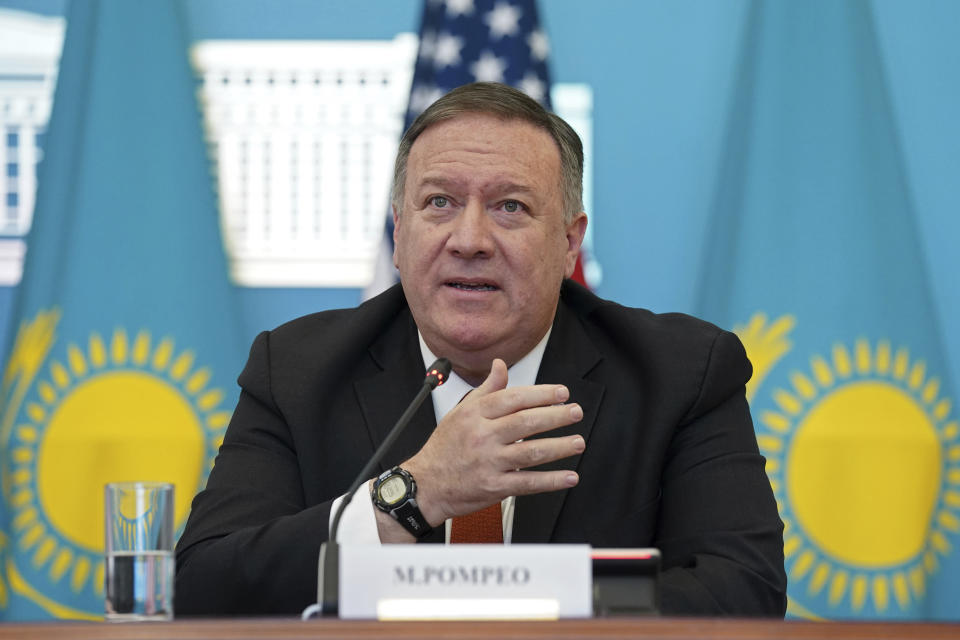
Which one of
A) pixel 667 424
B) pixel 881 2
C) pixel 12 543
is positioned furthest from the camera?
pixel 881 2

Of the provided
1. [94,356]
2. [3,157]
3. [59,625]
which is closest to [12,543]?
[94,356]

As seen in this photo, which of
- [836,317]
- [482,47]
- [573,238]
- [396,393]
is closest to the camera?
[396,393]

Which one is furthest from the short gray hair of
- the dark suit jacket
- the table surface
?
the table surface

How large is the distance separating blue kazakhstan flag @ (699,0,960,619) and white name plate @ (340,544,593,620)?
256 centimetres

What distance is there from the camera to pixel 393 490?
225 cm

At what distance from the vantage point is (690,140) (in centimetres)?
420

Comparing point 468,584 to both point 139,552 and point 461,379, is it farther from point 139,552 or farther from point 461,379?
point 461,379

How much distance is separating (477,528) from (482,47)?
2164 mm

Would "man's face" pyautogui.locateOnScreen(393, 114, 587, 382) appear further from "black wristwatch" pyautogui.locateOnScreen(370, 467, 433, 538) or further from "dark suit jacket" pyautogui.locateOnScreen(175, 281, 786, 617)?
"black wristwatch" pyautogui.locateOnScreen(370, 467, 433, 538)

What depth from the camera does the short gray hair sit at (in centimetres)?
291

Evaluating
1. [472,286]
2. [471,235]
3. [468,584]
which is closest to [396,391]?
[472,286]

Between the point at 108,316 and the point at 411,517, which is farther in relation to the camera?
the point at 108,316

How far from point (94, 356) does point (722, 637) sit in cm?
319

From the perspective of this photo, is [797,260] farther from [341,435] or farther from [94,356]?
[94,356]
